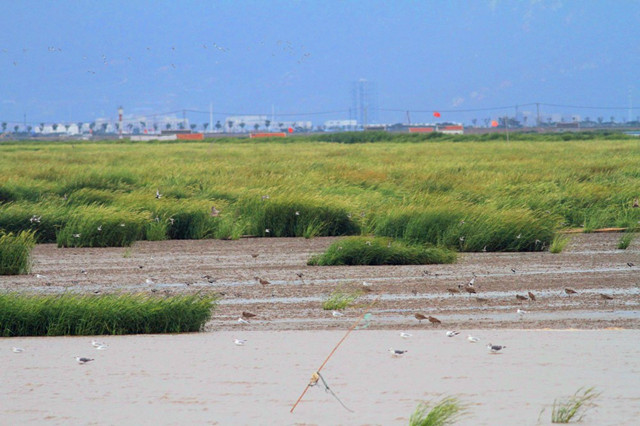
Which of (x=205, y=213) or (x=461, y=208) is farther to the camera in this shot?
(x=205, y=213)

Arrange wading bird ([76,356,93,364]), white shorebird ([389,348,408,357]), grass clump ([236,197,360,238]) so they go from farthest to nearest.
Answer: grass clump ([236,197,360,238])
white shorebird ([389,348,408,357])
wading bird ([76,356,93,364])

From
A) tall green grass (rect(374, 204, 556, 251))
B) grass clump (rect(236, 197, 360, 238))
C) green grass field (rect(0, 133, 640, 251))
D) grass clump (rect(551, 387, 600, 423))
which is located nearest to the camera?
grass clump (rect(551, 387, 600, 423))

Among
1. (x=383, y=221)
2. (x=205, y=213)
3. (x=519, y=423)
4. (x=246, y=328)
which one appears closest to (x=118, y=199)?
(x=205, y=213)

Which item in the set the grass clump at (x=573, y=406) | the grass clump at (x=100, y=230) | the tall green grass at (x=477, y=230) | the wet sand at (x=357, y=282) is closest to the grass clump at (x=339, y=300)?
the wet sand at (x=357, y=282)

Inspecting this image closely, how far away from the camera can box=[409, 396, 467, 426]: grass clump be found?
229 inches

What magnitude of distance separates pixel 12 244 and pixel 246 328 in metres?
5.61

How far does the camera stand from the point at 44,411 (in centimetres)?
659

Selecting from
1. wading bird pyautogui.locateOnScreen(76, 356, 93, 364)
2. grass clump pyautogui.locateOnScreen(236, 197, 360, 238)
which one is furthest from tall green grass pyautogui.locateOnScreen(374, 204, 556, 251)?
wading bird pyautogui.locateOnScreen(76, 356, 93, 364)

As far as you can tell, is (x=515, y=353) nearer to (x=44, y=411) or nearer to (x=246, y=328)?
(x=246, y=328)

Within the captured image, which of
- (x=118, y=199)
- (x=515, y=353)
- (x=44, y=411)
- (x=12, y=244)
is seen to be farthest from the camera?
(x=118, y=199)

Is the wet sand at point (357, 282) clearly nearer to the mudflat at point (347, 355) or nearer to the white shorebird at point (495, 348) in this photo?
the mudflat at point (347, 355)

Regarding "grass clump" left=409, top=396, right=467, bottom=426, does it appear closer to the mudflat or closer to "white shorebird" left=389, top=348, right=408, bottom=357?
the mudflat

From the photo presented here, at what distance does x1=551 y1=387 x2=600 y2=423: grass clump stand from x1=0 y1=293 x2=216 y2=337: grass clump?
3.84 metres

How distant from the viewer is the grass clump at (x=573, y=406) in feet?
20.2
